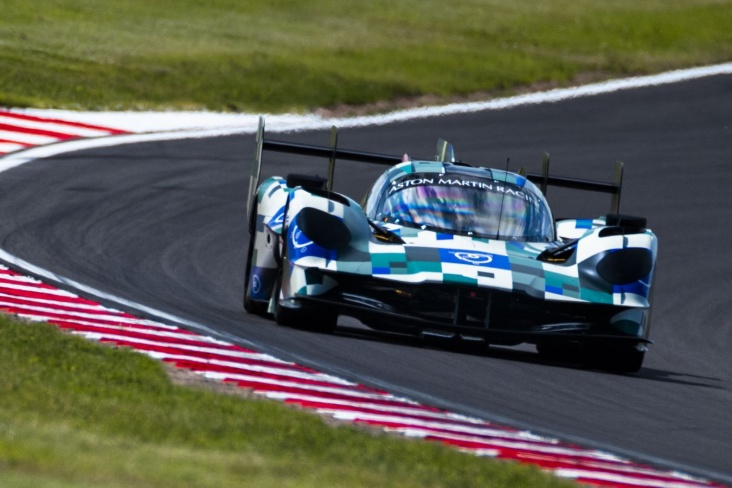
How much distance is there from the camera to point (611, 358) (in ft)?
32.1

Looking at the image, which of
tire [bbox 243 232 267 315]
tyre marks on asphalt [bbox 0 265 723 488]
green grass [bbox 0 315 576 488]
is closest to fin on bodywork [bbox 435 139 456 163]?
tire [bbox 243 232 267 315]

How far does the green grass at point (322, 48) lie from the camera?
2330cm

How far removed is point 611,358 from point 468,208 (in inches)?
54.7

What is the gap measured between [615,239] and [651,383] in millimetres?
959

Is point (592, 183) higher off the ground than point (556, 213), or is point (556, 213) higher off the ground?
point (556, 213)

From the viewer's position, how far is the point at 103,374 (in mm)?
7203

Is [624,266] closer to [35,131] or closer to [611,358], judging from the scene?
[611,358]

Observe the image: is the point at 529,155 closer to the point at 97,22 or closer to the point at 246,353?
the point at 97,22

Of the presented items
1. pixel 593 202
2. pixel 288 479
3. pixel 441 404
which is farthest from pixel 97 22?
pixel 288 479

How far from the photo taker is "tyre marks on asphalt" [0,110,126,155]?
18.4 meters

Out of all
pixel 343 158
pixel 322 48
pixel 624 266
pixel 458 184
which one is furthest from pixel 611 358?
pixel 322 48

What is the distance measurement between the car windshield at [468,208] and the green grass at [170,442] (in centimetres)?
307

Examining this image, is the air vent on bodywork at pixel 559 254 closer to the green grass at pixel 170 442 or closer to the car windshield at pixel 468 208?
the car windshield at pixel 468 208

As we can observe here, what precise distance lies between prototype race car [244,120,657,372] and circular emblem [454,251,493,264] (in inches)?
0.4
